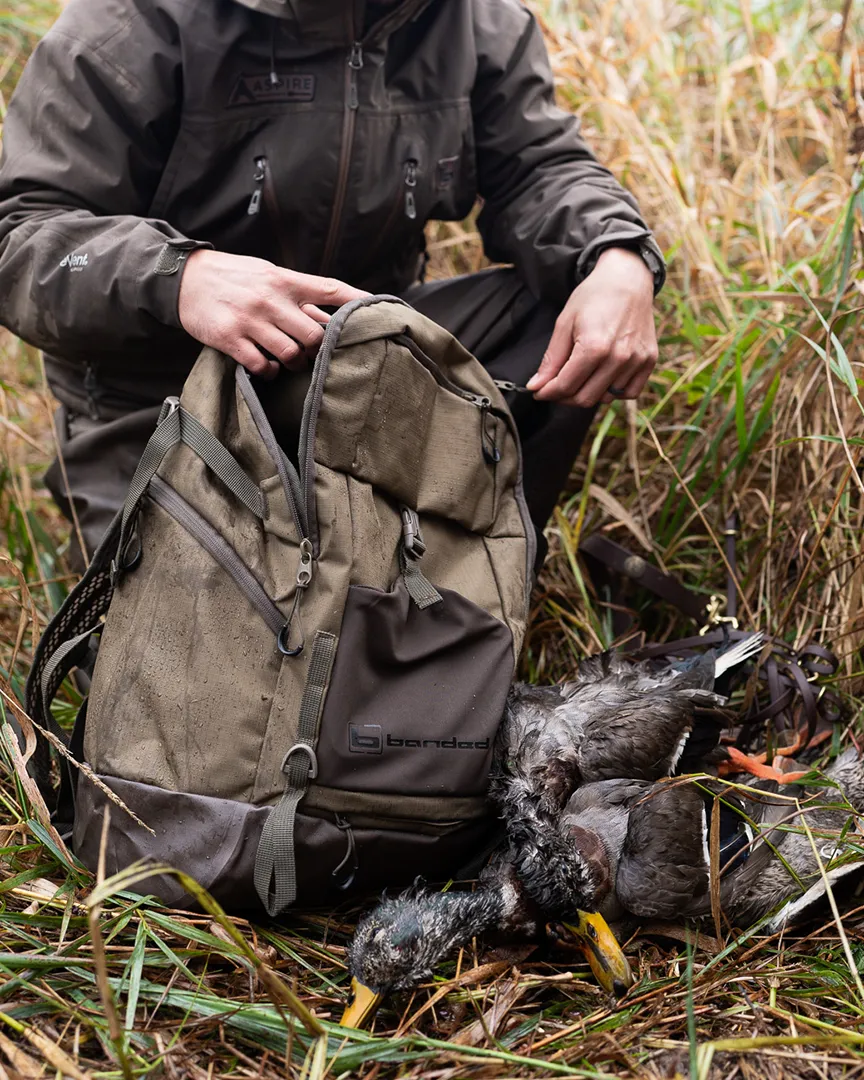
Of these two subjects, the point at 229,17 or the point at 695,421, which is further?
the point at 695,421

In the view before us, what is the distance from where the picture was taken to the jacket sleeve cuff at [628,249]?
2785 millimetres

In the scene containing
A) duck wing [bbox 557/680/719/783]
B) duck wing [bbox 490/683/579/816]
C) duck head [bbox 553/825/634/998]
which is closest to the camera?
duck head [bbox 553/825/634/998]

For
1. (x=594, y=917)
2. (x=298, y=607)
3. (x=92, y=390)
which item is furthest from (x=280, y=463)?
(x=594, y=917)

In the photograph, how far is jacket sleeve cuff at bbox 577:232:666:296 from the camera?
2785 millimetres

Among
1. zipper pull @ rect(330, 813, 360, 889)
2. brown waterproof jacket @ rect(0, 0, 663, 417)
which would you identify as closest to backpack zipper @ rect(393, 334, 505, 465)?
brown waterproof jacket @ rect(0, 0, 663, 417)

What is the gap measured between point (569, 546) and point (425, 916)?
152 cm

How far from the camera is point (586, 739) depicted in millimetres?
2555

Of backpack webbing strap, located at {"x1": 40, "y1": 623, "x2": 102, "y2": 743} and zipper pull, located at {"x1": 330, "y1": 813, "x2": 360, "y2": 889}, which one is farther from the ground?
backpack webbing strap, located at {"x1": 40, "y1": 623, "x2": 102, "y2": 743}

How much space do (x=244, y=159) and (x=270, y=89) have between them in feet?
0.63

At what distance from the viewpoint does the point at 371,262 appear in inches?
119

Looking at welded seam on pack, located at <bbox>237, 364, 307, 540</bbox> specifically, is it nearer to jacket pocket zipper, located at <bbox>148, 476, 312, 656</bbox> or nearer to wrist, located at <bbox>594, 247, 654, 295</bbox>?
jacket pocket zipper, located at <bbox>148, 476, 312, 656</bbox>

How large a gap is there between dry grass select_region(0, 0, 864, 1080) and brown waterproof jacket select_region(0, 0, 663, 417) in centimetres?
71

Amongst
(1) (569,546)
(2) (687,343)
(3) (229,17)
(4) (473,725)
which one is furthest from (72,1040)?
(2) (687,343)

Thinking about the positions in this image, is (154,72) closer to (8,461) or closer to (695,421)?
(8,461)
